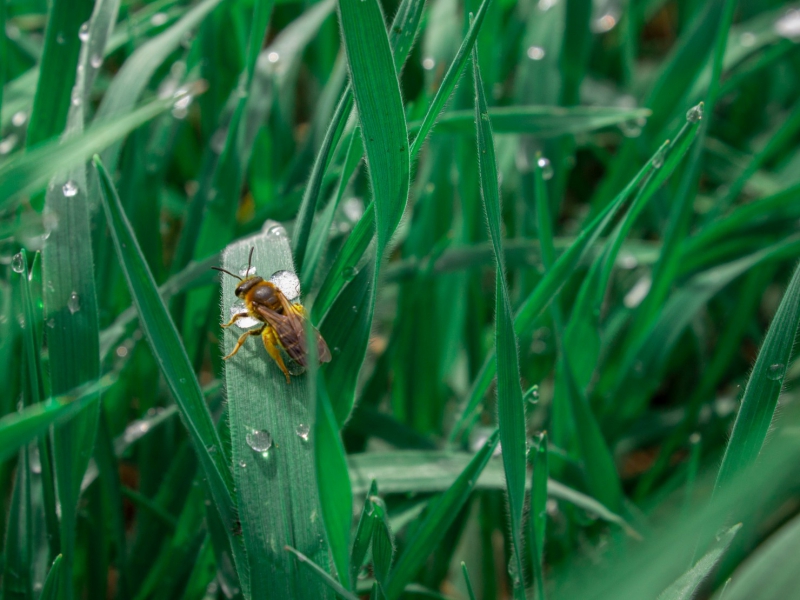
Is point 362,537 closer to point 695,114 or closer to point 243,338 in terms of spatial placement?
point 243,338

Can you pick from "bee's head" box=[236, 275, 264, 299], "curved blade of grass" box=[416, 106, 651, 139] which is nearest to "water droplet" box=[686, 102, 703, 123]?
"curved blade of grass" box=[416, 106, 651, 139]

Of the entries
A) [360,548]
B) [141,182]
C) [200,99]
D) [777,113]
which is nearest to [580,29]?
[777,113]

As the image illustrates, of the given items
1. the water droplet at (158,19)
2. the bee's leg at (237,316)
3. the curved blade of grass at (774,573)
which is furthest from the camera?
the water droplet at (158,19)

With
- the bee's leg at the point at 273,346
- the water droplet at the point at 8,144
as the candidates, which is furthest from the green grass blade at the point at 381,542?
the water droplet at the point at 8,144

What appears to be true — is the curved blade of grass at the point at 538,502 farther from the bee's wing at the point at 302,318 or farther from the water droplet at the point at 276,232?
the water droplet at the point at 276,232

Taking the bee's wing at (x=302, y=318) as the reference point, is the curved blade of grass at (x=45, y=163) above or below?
above

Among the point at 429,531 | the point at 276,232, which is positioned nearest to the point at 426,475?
the point at 429,531
